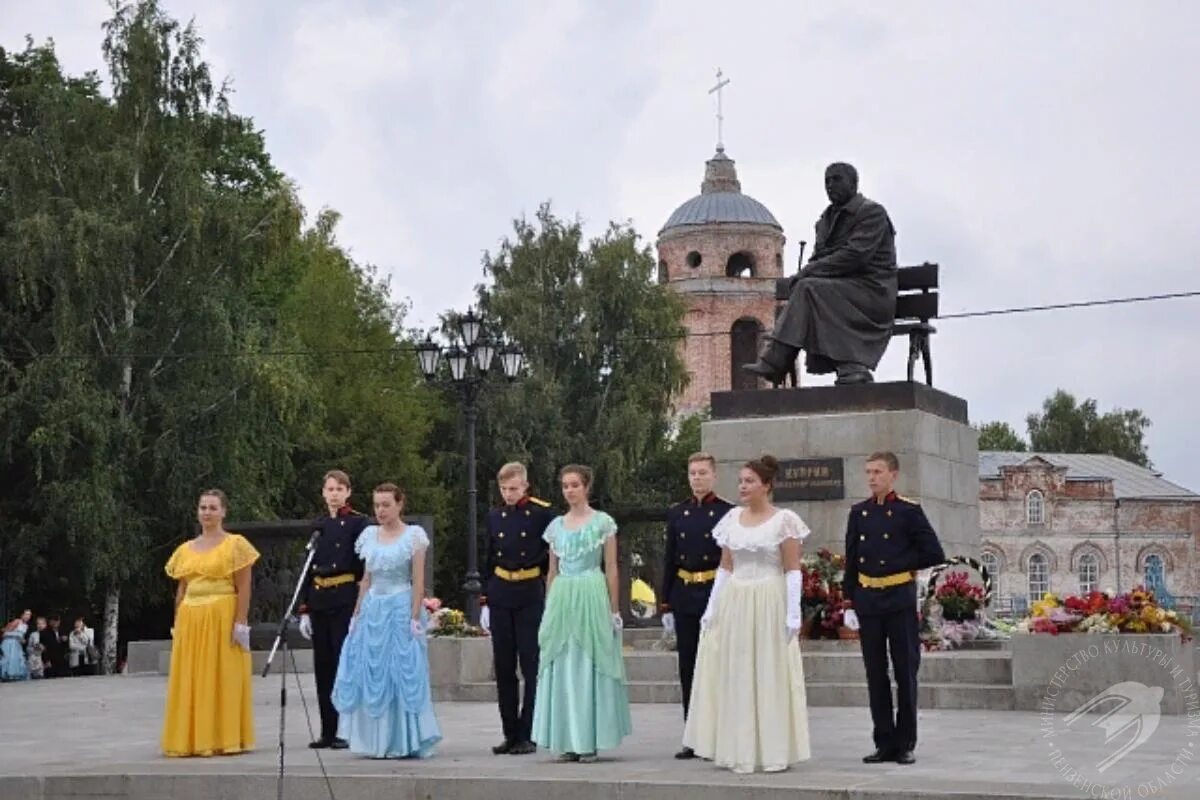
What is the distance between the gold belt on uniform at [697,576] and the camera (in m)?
10.6

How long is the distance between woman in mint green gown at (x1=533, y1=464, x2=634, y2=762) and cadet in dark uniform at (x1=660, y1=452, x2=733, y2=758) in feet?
1.63

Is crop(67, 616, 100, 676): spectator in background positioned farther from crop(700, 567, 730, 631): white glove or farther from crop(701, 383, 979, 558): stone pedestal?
crop(700, 567, 730, 631): white glove

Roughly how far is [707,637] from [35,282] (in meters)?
23.8

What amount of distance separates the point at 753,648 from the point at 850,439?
20.4ft

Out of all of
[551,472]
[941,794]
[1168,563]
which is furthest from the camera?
[1168,563]

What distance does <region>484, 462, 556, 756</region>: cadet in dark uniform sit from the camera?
35.3 feet

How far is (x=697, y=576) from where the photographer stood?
1061cm

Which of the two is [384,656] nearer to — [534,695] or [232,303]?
[534,695]

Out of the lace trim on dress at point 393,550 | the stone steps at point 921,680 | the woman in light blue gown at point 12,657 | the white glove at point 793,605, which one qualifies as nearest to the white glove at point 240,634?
the lace trim on dress at point 393,550

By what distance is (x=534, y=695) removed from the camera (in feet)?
36.0

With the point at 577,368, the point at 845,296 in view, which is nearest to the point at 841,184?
the point at 845,296

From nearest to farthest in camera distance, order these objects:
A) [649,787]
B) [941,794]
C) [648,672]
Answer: [941,794] → [649,787] → [648,672]

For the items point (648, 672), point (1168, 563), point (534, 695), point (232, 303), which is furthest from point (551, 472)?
point (1168, 563)

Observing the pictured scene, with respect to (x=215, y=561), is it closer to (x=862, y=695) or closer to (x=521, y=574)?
(x=521, y=574)
